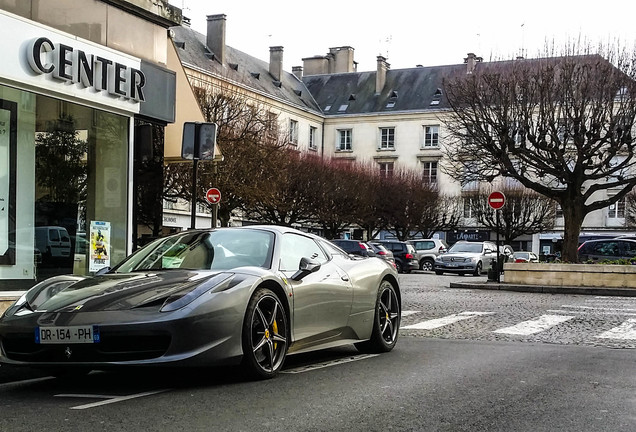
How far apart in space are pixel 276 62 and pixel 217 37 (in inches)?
482

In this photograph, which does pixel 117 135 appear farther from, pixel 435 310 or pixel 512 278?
pixel 512 278

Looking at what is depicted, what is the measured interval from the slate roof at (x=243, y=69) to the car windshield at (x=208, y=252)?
47.2 m

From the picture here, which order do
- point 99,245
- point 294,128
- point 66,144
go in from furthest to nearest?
point 294,128 < point 99,245 < point 66,144

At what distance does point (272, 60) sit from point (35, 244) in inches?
2591

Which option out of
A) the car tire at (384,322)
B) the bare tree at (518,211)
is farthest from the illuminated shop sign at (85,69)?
the bare tree at (518,211)

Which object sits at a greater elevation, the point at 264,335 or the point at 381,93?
the point at 381,93

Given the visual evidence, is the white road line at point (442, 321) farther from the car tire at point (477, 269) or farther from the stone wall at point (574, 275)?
the car tire at point (477, 269)

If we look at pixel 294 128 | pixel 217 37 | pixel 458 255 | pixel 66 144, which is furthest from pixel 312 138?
pixel 66 144

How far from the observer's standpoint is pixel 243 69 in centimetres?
6962

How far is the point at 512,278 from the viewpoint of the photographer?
25000mm

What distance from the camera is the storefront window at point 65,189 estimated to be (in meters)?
11.8

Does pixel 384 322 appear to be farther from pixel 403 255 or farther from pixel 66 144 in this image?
pixel 403 255

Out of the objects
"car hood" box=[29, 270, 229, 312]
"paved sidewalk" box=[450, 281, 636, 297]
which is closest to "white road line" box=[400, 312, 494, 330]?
"car hood" box=[29, 270, 229, 312]

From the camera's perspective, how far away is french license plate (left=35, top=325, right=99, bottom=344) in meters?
5.95
